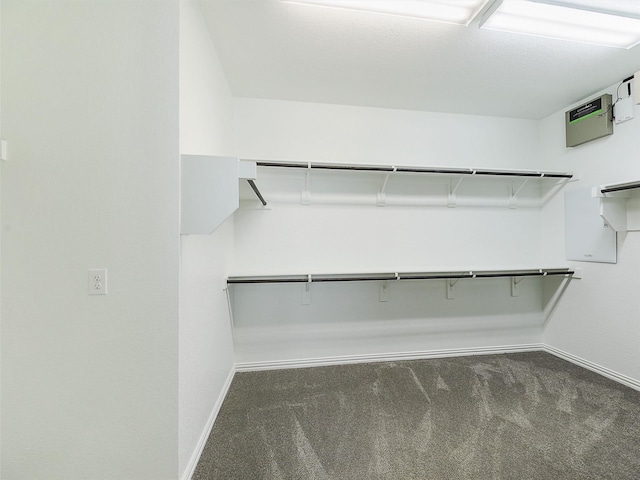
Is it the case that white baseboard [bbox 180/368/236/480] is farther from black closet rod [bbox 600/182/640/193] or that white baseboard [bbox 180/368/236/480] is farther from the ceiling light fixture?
black closet rod [bbox 600/182/640/193]

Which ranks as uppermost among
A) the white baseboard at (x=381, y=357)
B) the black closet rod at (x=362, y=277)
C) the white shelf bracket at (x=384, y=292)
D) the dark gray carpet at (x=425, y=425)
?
the black closet rod at (x=362, y=277)

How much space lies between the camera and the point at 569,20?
1408mm


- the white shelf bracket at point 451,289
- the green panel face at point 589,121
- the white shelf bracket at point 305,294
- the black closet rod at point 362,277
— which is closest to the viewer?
the black closet rod at point 362,277

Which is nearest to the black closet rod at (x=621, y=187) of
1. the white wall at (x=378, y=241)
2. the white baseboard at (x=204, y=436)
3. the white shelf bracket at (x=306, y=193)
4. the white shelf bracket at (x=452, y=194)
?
the white wall at (x=378, y=241)

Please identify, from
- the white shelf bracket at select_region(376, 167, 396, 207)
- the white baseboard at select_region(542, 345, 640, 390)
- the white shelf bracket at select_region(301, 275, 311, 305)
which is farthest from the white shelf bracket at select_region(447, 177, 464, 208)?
the white baseboard at select_region(542, 345, 640, 390)

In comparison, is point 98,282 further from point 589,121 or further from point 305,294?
point 589,121

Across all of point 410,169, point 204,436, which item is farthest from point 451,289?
point 204,436

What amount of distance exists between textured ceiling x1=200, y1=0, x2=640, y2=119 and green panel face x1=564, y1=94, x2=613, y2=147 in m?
0.13

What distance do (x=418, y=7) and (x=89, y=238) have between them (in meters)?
2.02

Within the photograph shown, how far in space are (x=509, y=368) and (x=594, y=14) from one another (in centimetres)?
258

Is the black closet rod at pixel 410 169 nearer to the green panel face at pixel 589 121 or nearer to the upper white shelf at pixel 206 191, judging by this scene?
the green panel face at pixel 589 121

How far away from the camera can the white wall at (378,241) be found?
2287mm

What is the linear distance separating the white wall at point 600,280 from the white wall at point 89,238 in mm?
3253

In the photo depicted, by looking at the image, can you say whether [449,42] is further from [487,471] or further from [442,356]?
[442,356]
